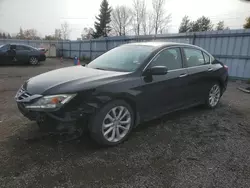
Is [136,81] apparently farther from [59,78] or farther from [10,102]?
[10,102]

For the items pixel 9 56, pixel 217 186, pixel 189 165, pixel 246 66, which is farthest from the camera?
pixel 9 56

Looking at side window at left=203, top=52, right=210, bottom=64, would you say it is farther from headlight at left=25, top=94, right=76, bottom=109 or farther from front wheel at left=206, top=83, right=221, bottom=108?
headlight at left=25, top=94, right=76, bottom=109

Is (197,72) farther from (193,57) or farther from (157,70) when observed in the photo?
(157,70)

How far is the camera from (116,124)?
290 cm

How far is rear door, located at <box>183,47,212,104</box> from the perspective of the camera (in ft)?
12.9

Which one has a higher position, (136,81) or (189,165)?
(136,81)

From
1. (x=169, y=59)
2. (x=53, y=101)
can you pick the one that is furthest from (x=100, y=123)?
(x=169, y=59)

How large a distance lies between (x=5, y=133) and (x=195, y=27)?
43.7 m

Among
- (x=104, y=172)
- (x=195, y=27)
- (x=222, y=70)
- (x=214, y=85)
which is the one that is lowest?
(x=104, y=172)

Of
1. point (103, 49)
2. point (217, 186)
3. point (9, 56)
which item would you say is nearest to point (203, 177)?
point (217, 186)

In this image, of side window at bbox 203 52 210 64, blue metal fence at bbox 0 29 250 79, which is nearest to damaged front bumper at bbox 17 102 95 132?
side window at bbox 203 52 210 64

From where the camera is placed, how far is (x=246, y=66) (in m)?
8.31

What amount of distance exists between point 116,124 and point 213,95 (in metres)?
2.83

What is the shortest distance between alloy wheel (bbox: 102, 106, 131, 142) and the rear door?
1.58 m
